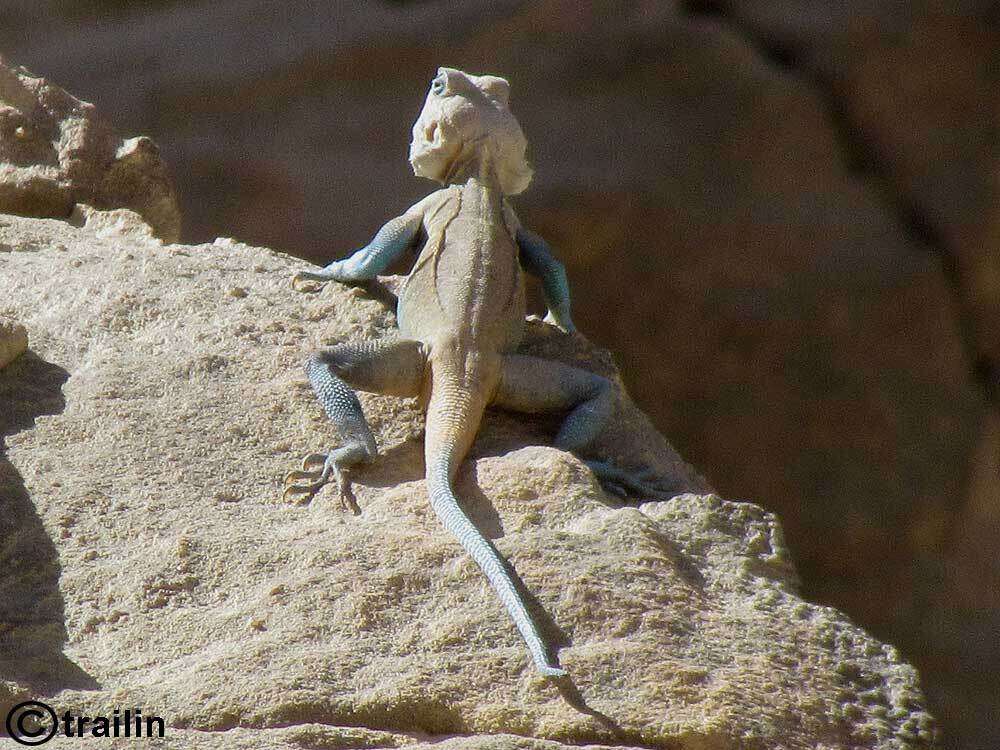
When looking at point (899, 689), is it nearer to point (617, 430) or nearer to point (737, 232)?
point (617, 430)

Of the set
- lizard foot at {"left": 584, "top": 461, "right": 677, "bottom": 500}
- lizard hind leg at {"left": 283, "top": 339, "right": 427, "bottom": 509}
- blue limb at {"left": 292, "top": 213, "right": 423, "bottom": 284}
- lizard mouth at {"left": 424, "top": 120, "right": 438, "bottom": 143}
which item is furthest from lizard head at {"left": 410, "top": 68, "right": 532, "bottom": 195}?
lizard foot at {"left": 584, "top": 461, "right": 677, "bottom": 500}

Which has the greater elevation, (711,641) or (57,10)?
(711,641)

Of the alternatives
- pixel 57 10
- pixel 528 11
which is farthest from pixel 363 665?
pixel 57 10

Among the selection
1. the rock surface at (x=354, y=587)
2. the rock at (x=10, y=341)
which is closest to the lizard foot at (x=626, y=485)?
the rock surface at (x=354, y=587)

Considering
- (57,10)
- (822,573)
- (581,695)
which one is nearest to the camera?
(581,695)

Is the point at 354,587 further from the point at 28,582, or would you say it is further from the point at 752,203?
the point at 752,203

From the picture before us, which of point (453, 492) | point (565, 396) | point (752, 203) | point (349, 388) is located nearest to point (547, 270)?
point (565, 396)

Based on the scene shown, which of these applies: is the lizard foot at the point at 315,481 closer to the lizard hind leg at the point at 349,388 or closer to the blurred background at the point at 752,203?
the lizard hind leg at the point at 349,388
